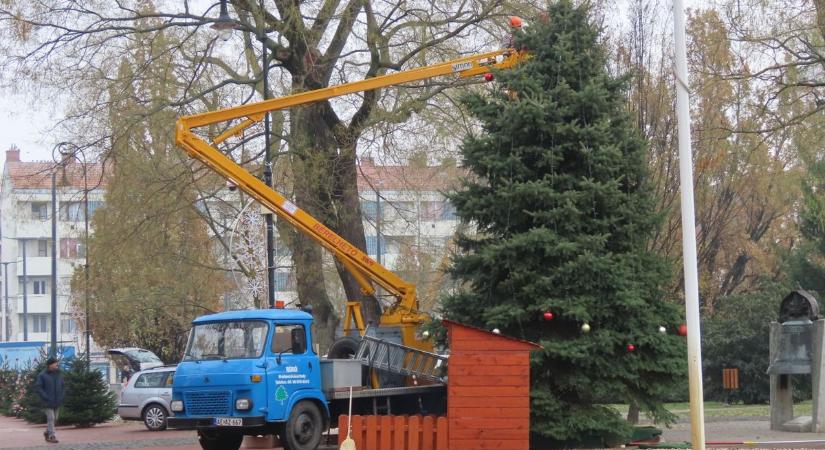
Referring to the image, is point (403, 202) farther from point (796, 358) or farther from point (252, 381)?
point (252, 381)

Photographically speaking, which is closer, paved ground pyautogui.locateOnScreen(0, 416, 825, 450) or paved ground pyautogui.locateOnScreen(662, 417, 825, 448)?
paved ground pyautogui.locateOnScreen(662, 417, 825, 448)

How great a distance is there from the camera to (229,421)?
1783 centimetres

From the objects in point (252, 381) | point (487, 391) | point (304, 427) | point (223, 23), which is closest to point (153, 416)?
point (223, 23)

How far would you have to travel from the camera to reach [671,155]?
89.7 feet

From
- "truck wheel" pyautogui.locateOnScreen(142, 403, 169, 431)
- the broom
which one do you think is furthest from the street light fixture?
"truck wheel" pyautogui.locateOnScreen(142, 403, 169, 431)

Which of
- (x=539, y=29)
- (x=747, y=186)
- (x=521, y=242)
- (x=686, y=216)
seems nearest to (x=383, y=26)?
(x=539, y=29)

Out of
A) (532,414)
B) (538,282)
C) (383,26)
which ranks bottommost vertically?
(532,414)

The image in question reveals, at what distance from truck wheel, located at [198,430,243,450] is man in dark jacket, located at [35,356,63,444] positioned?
18.4 feet

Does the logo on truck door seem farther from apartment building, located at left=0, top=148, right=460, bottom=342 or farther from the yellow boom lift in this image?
apartment building, located at left=0, top=148, right=460, bottom=342

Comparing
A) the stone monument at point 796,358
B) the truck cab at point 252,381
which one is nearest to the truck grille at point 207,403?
the truck cab at point 252,381

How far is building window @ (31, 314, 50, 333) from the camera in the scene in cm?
9038

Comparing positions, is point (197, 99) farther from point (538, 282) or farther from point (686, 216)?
point (686, 216)

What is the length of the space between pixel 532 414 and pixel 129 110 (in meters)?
12.8

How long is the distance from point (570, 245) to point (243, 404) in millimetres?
5742
